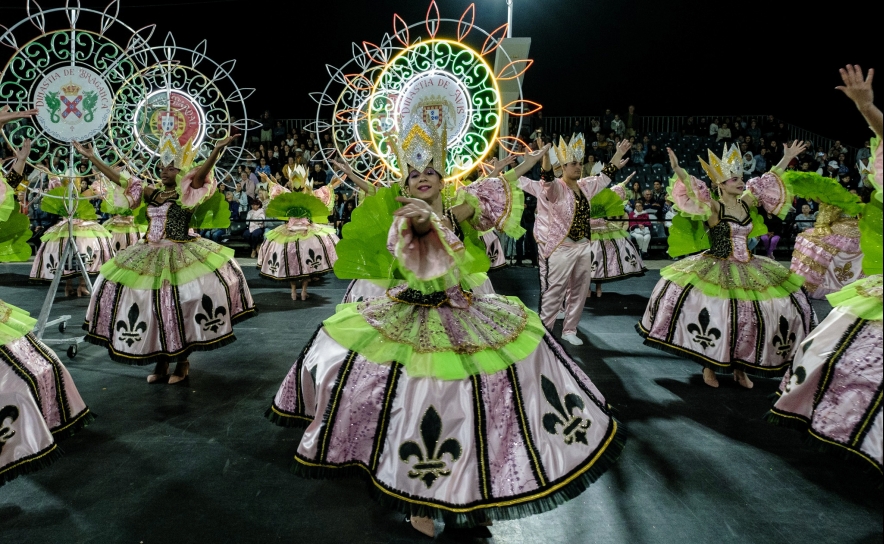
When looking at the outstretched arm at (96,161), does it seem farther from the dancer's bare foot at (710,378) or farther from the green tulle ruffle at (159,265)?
the dancer's bare foot at (710,378)

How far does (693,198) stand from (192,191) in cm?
329

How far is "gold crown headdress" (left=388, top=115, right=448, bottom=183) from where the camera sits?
2.44 metres

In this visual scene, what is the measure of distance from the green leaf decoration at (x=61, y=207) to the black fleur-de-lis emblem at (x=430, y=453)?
21.3ft

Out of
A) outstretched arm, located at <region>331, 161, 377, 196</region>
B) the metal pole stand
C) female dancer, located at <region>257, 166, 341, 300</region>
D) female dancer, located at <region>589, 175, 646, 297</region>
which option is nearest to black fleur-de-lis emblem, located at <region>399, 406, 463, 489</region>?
outstretched arm, located at <region>331, 161, 377, 196</region>

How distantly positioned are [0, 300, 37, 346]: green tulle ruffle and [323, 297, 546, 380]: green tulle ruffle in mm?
1308

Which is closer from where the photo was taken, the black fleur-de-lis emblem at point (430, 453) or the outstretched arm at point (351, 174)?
the black fleur-de-lis emblem at point (430, 453)

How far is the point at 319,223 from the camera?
7.88 m

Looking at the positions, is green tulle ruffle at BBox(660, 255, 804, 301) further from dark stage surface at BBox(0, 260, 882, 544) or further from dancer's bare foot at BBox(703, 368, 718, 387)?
dark stage surface at BBox(0, 260, 882, 544)

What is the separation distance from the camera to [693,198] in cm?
412

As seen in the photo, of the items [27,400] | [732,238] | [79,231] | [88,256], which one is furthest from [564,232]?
[79,231]

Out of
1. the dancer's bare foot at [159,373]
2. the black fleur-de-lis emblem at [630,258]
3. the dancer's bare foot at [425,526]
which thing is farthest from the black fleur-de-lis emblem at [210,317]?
the black fleur-de-lis emblem at [630,258]

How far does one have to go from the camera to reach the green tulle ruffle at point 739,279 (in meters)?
3.92

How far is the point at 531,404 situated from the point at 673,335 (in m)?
2.25

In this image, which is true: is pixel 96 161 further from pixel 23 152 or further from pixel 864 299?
pixel 864 299
